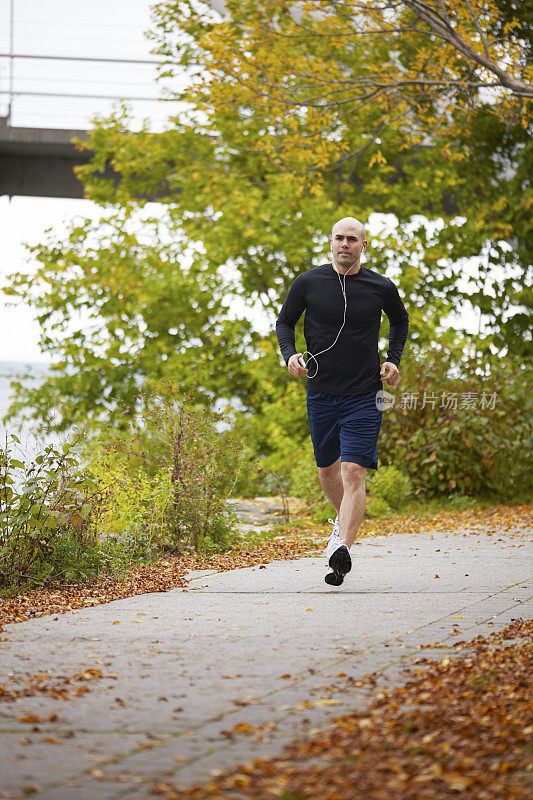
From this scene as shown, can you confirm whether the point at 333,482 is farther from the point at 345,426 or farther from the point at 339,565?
the point at 339,565

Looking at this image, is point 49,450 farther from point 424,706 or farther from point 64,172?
point 64,172

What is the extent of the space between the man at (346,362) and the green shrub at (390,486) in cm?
468

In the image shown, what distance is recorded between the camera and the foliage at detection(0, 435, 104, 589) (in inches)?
224

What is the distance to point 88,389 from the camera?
48.0 feet

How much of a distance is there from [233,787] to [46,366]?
1304 cm

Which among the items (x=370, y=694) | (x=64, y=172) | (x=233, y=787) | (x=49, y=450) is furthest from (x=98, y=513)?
(x=64, y=172)

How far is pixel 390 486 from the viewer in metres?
10.7

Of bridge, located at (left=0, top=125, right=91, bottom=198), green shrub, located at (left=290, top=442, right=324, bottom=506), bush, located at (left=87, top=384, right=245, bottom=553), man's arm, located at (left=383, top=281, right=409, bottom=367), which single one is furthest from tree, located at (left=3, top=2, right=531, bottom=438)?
man's arm, located at (left=383, top=281, right=409, bottom=367)

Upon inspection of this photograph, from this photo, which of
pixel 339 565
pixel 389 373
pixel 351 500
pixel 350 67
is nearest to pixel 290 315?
pixel 389 373

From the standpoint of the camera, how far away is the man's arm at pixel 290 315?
6.01m

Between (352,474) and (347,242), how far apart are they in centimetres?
135

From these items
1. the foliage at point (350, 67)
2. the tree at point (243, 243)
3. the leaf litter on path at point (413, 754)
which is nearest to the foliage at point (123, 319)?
the tree at point (243, 243)

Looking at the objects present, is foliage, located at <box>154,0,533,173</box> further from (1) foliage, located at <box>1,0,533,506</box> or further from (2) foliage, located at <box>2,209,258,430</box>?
(2) foliage, located at <box>2,209,258,430</box>

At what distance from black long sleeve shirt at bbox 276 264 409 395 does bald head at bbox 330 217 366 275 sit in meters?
0.11
